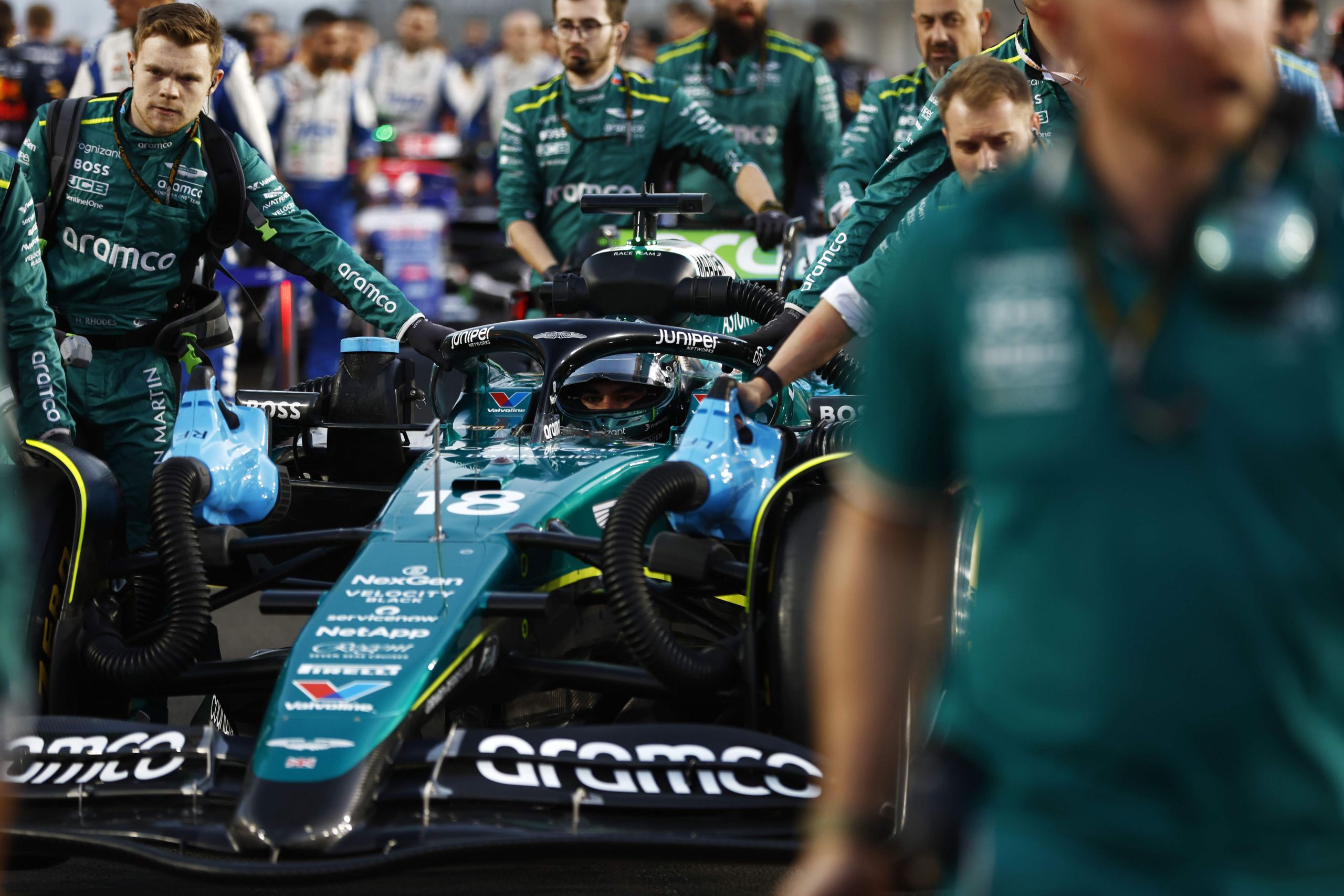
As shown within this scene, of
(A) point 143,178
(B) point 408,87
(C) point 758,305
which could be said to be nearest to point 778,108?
(C) point 758,305

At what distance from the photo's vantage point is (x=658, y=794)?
10.7 ft

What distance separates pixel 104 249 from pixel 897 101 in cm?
412

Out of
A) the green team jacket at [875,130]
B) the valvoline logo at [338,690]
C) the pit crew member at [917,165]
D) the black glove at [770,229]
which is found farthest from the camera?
the green team jacket at [875,130]

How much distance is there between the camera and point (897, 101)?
27.1ft

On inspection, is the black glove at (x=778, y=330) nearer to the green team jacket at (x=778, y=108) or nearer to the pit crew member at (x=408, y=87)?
the green team jacket at (x=778, y=108)

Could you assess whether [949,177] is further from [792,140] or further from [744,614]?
[792,140]

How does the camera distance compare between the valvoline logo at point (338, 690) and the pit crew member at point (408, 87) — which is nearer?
the valvoline logo at point (338, 690)

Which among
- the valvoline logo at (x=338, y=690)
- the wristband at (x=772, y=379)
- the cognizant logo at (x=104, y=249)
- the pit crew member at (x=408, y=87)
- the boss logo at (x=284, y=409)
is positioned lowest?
the valvoline logo at (x=338, y=690)

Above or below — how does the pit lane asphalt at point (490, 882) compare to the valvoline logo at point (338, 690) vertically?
below

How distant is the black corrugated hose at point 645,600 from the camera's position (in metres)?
3.62

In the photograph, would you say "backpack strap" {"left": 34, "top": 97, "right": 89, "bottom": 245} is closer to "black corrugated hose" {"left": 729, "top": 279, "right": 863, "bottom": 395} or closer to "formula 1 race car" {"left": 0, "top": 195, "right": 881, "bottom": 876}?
"formula 1 race car" {"left": 0, "top": 195, "right": 881, "bottom": 876}

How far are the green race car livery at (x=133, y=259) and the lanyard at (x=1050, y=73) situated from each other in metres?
2.02

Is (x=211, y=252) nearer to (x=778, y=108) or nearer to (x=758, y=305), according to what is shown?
(x=758, y=305)

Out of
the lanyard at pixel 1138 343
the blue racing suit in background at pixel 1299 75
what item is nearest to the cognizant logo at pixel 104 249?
the blue racing suit in background at pixel 1299 75
